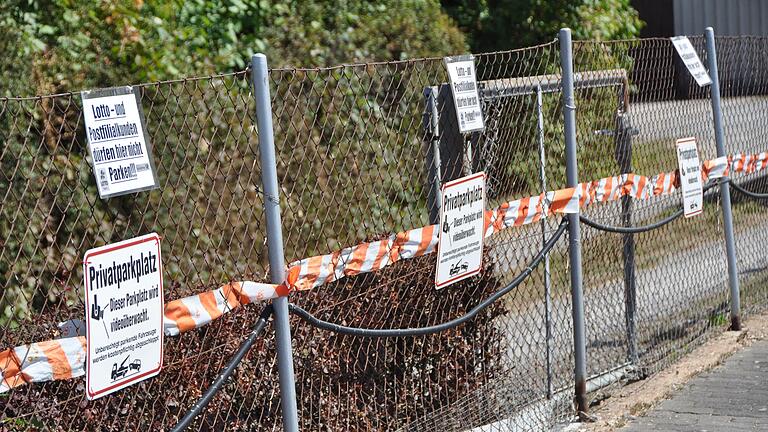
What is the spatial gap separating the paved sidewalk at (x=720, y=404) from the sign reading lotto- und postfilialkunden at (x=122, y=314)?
3265mm

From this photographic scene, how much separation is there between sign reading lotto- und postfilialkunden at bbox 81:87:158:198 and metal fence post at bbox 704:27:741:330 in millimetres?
5348

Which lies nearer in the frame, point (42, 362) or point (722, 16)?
point (42, 362)

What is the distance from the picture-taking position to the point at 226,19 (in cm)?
1018

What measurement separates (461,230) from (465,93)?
0.67 m

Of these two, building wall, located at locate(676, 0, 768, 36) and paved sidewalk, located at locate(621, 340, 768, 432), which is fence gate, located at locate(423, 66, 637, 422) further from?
building wall, located at locate(676, 0, 768, 36)

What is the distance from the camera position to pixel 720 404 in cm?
654

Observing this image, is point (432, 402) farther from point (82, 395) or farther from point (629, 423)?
point (82, 395)

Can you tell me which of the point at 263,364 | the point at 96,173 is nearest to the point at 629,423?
the point at 263,364

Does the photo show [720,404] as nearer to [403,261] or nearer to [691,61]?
[403,261]

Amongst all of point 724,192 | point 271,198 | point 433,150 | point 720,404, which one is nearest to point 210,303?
point 271,198

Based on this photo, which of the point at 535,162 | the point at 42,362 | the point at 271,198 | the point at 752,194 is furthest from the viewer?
the point at 752,194

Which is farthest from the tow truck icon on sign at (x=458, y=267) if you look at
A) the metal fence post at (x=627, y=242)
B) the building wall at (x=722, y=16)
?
the building wall at (x=722, y=16)

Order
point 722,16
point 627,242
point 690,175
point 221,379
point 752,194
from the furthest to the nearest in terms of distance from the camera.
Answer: point 722,16 < point 752,194 < point 690,175 < point 627,242 < point 221,379

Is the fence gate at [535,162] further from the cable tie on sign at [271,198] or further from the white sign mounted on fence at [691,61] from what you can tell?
the cable tie on sign at [271,198]
